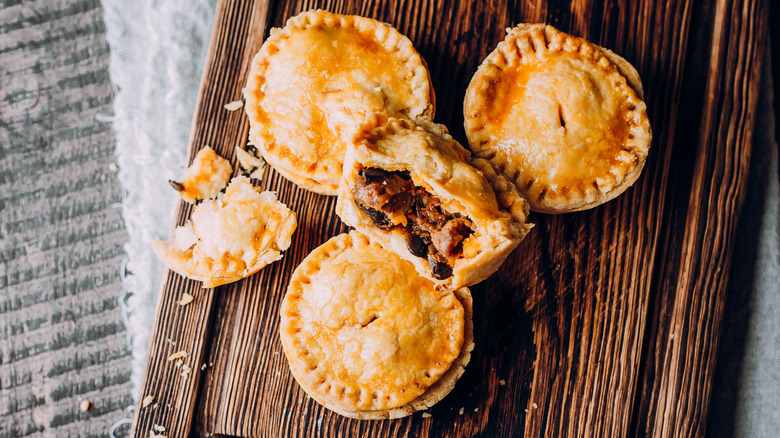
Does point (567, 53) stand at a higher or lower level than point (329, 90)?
higher

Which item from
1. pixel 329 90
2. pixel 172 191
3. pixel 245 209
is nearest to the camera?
pixel 329 90

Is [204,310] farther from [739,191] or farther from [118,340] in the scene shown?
[739,191]

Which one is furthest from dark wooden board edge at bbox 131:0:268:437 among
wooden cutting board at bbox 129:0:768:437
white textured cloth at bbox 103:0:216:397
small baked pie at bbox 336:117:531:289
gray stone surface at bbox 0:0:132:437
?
small baked pie at bbox 336:117:531:289

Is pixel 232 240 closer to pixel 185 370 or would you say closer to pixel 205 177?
pixel 205 177

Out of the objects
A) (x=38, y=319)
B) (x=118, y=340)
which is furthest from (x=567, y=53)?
(x=38, y=319)

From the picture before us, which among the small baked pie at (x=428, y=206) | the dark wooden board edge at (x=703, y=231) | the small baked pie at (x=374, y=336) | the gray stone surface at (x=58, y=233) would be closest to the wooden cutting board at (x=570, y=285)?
the dark wooden board edge at (x=703, y=231)

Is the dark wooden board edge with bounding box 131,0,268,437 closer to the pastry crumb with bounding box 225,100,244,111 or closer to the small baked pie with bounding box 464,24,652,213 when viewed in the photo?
the pastry crumb with bounding box 225,100,244,111
